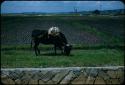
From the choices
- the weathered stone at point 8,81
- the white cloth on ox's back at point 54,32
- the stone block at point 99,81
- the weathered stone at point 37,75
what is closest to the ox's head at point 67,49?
the white cloth on ox's back at point 54,32

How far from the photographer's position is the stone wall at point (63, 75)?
784cm

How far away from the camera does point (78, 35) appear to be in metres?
18.5

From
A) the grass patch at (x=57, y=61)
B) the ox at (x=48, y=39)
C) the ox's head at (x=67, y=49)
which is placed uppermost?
the grass patch at (x=57, y=61)

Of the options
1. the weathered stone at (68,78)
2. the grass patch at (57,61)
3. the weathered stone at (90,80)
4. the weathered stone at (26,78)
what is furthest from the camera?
the grass patch at (57,61)

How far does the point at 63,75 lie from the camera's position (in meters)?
7.99

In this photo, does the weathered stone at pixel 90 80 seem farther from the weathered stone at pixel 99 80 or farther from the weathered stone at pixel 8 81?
the weathered stone at pixel 8 81

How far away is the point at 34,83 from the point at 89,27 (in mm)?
13914

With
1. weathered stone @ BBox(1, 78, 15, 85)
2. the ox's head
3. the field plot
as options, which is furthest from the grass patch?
weathered stone @ BBox(1, 78, 15, 85)

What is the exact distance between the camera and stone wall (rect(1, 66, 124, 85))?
309 inches

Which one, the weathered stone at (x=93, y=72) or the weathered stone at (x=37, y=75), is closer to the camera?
the weathered stone at (x=37, y=75)

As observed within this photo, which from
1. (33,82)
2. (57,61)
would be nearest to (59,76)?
(33,82)

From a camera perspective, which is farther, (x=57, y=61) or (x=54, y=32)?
(x=54, y=32)

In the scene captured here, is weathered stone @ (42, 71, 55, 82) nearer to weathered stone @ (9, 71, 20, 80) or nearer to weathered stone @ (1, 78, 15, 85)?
weathered stone @ (9, 71, 20, 80)

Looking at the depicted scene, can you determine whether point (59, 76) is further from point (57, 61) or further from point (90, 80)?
point (57, 61)
